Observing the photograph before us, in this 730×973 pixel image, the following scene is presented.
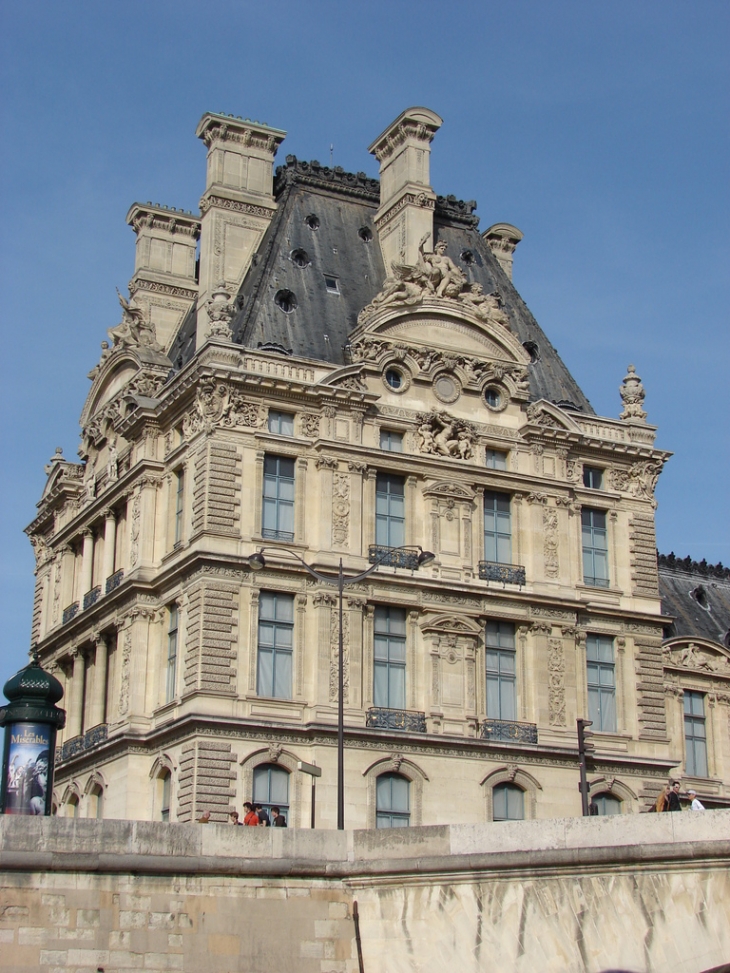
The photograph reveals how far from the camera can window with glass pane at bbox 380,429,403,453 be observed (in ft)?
154

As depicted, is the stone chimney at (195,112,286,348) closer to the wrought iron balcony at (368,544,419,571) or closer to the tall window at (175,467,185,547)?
the tall window at (175,467,185,547)

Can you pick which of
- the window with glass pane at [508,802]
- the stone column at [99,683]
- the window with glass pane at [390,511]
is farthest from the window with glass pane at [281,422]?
the window with glass pane at [508,802]

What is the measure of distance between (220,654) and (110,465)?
410 inches

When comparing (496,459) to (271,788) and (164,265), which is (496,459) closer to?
(271,788)

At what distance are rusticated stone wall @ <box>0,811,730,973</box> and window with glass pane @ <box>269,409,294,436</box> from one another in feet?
59.7

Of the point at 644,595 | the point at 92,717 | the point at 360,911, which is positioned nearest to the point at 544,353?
the point at 644,595

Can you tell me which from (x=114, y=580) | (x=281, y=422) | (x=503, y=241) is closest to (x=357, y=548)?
(x=281, y=422)

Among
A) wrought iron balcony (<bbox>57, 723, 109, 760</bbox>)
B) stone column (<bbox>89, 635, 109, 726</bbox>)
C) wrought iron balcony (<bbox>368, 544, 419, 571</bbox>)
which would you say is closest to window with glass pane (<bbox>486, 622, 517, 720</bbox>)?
wrought iron balcony (<bbox>368, 544, 419, 571</bbox>)

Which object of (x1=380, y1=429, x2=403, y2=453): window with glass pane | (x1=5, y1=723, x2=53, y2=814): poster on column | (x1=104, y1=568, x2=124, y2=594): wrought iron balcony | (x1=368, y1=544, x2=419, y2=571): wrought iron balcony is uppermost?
(x1=380, y1=429, x2=403, y2=453): window with glass pane

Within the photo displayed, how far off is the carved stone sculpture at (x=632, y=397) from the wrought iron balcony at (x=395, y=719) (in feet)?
40.8

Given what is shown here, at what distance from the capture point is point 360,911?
28969 mm

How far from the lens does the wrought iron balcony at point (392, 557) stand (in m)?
45.4

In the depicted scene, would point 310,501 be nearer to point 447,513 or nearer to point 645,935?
point 447,513

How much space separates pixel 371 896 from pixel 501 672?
1794cm
